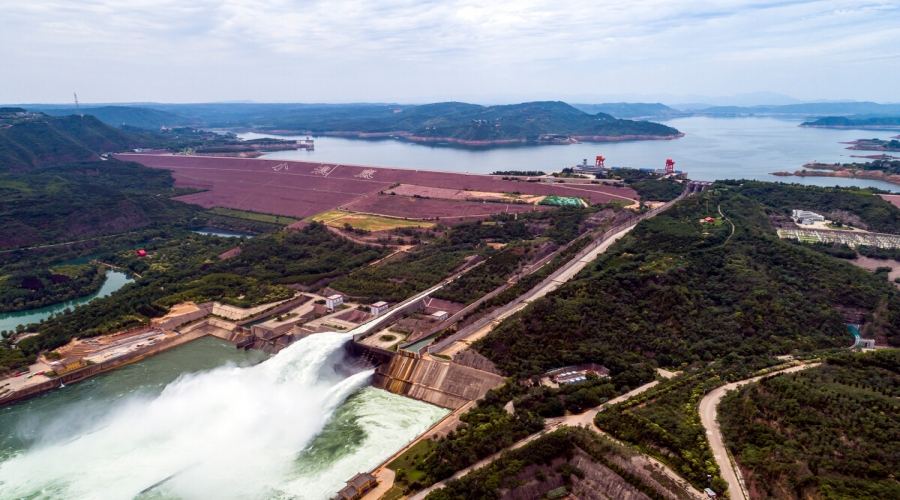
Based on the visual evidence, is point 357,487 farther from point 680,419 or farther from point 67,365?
point 67,365

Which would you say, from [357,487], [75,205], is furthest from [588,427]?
[75,205]

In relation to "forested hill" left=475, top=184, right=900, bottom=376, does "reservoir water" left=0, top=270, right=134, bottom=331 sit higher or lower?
lower

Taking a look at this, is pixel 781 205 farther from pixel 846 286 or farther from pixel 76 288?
pixel 76 288

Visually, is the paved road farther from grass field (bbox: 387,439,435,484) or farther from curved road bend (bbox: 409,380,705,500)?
curved road bend (bbox: 409,380,705,500)

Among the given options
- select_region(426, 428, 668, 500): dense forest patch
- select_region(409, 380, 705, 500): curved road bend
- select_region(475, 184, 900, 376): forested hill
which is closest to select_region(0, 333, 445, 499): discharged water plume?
select_region(409, 380, 705, 500): curved road bend

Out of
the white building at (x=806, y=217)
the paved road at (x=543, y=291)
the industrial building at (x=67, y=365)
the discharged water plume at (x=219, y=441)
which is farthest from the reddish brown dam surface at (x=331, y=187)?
the industrial building at (x=67, y=365)

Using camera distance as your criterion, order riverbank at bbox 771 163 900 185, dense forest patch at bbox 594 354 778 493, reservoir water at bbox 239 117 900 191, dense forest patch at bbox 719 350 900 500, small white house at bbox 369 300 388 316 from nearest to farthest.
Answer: dense forest patch at bbox 719 350 900 500 → dense forest patch at bbox 594 354 778 493 → small white house at bbox 369 300 388 316 → riverbank at bbox 771 163 900 185 → reservoir water at bbox 239 117 900 191
